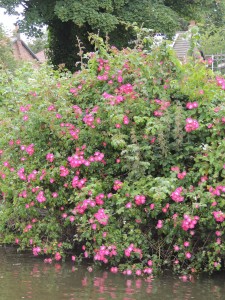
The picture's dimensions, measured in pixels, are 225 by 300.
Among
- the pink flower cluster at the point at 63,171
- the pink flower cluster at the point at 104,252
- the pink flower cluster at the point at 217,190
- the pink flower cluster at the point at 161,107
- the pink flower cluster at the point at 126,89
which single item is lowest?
the pink flower cluster at the point at 104,252

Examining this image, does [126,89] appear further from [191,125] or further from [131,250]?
[131,250]

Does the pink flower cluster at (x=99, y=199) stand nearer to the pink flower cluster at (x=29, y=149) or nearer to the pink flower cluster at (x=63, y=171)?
the pink flower cluster at (x=63, y=171)

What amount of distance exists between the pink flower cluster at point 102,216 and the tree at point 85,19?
14.3m

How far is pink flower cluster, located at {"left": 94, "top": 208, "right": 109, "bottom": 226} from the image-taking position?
5059 millimetres

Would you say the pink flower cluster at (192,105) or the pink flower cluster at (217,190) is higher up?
the pink flower cluster at (192,105)

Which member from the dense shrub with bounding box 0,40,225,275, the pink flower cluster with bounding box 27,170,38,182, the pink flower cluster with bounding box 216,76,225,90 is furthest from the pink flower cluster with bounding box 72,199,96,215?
the pink flower cluster with bounding box 216,76,225,90

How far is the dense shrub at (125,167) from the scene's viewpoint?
5066 millimetres

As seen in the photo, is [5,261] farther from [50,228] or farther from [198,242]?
[198,242]

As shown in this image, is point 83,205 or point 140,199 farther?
point 83,205

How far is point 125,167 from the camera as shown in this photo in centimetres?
536

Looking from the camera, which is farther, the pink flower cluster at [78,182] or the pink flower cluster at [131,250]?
the pink flower cluster at [78,182]

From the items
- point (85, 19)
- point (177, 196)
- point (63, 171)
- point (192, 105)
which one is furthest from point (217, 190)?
point (85, 19)

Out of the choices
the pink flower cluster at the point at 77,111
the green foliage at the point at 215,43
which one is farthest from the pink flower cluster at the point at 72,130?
the green foliage at the point at 215,43

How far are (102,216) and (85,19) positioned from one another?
14.7 meters
